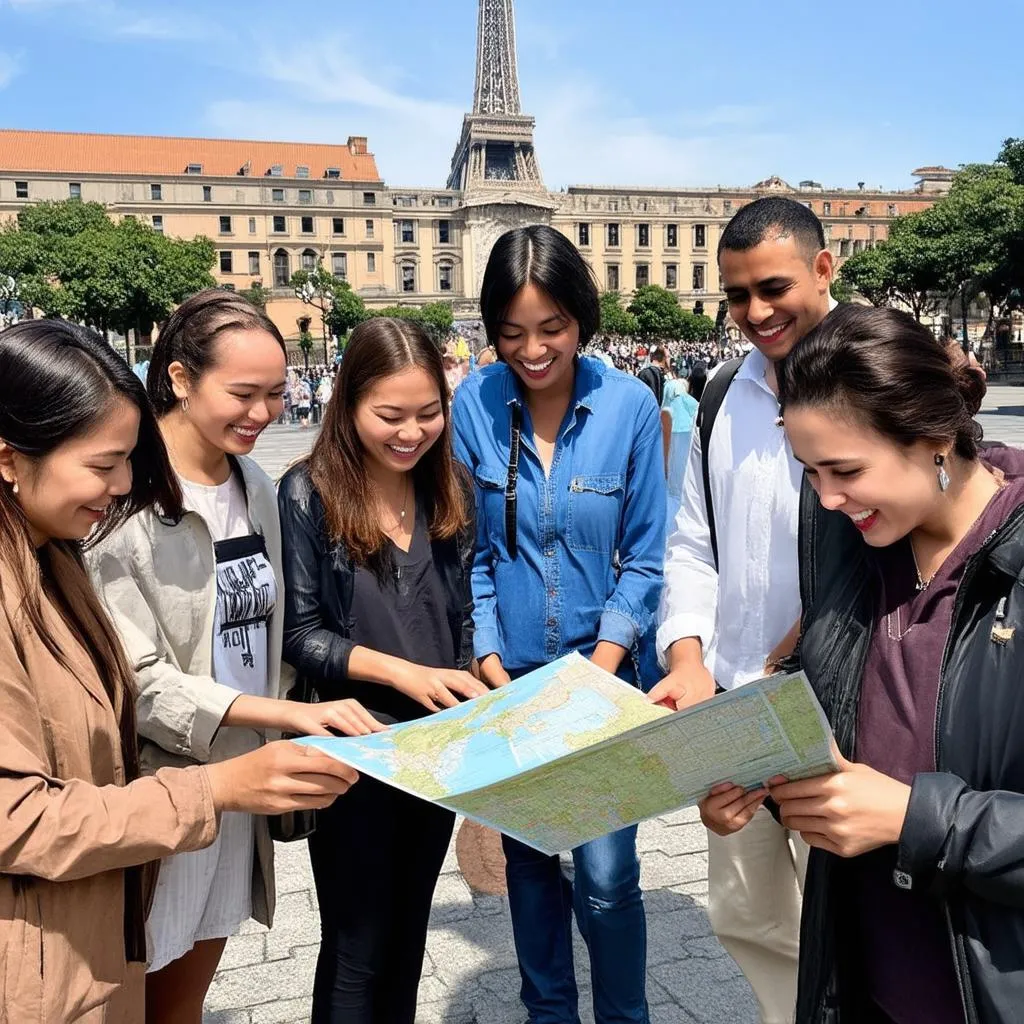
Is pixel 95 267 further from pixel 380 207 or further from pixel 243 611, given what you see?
pixel 243 611

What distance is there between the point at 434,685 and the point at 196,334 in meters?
0.92

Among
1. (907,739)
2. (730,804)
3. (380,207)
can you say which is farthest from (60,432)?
(380,207)

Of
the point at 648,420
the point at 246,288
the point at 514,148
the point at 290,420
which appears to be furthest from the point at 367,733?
the point at 514,148

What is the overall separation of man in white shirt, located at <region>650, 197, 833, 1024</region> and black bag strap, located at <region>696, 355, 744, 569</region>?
37mm

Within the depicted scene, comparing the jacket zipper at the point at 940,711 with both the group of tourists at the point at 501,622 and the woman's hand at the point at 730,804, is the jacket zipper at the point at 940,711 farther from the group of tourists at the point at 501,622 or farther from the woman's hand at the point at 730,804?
the woman's hand at the point at 730,804

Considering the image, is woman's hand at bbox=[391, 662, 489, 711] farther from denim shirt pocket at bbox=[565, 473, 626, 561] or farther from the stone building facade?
the stone building facade

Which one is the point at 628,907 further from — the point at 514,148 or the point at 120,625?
the point at 514,148

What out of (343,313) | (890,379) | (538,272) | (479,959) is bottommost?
(479,959)

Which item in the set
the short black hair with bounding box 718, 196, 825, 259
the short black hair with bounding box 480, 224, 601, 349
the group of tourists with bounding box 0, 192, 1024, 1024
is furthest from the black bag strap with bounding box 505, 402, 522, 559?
the short black hair with bounding box 718, 196, 825, 259

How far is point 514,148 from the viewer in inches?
3268

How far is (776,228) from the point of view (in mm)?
2186

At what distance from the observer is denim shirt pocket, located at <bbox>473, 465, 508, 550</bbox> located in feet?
7.66

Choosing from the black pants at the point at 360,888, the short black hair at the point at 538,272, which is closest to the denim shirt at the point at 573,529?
the short black hair at the point at 538,272

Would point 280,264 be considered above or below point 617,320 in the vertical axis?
above
